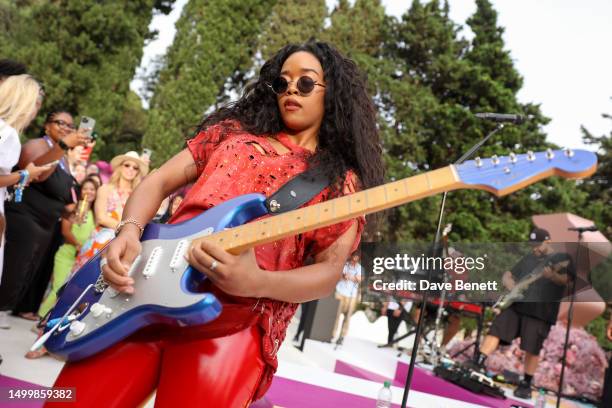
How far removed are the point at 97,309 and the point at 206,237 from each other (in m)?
0.37

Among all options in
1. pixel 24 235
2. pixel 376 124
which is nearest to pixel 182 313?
pixel 376 124

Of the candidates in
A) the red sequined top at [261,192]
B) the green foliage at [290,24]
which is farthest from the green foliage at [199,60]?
the red sequined top at [261,192]

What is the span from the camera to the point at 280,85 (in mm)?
1997

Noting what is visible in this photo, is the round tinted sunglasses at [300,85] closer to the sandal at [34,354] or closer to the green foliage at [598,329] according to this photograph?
the sandal at [34,354]

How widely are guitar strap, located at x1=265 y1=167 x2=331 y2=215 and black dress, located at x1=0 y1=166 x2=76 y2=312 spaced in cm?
366

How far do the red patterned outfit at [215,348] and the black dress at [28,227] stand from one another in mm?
3401

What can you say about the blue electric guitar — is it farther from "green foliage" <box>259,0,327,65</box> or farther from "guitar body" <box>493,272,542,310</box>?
"green foliage" <box>259,0,327,65</box>

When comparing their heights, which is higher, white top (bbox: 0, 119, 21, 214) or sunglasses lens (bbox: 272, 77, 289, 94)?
sunglasses lens (bbox: 272, 77, 289, 94)

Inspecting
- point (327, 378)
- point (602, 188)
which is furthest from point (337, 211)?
point (602, 188)

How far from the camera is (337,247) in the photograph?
1.79m

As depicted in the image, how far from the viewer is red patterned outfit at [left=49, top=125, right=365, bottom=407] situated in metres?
1.53

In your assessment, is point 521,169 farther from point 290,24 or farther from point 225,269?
point 290,24

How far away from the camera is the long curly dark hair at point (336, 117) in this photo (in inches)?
77.9

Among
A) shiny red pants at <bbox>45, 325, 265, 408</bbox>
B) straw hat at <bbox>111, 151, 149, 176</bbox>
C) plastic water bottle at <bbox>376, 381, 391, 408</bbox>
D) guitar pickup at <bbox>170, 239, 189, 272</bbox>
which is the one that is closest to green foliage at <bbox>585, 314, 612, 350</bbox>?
plastic water bottle at <bbox>376, 381, 391, 408</bbox>
